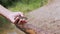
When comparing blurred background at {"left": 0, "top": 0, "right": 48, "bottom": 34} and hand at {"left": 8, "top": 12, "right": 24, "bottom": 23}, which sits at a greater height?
blurred background at {"left": 0, "top": 0, "right": 48, "bottom": 34}

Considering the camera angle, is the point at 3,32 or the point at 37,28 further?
the point at 3,32

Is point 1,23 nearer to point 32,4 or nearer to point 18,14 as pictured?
point 32,4

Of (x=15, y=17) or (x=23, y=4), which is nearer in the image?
(x=15, y=17)

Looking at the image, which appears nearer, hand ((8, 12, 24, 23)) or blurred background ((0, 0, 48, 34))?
hand ((8, 12, 24, 23))

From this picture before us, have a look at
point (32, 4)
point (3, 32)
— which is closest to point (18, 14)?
point (3, 32)

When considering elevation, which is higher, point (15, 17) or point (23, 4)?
point (23, 4)

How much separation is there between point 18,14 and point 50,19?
40 centimetres

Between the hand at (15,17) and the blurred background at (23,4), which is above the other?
the blurred background at (23,4)

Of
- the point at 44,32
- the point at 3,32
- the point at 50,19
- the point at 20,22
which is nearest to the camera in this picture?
the point at 20,22

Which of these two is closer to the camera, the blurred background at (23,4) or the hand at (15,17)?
the hand at (15,17)

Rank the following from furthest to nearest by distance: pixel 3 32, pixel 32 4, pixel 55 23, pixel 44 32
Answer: pixel 32 4
pixel 3 32
pixel 55 23
pixel 44 32

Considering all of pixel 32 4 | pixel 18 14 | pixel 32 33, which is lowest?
pixel 32 33

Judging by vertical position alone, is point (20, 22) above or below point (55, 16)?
below

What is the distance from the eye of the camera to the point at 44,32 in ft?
4.07
